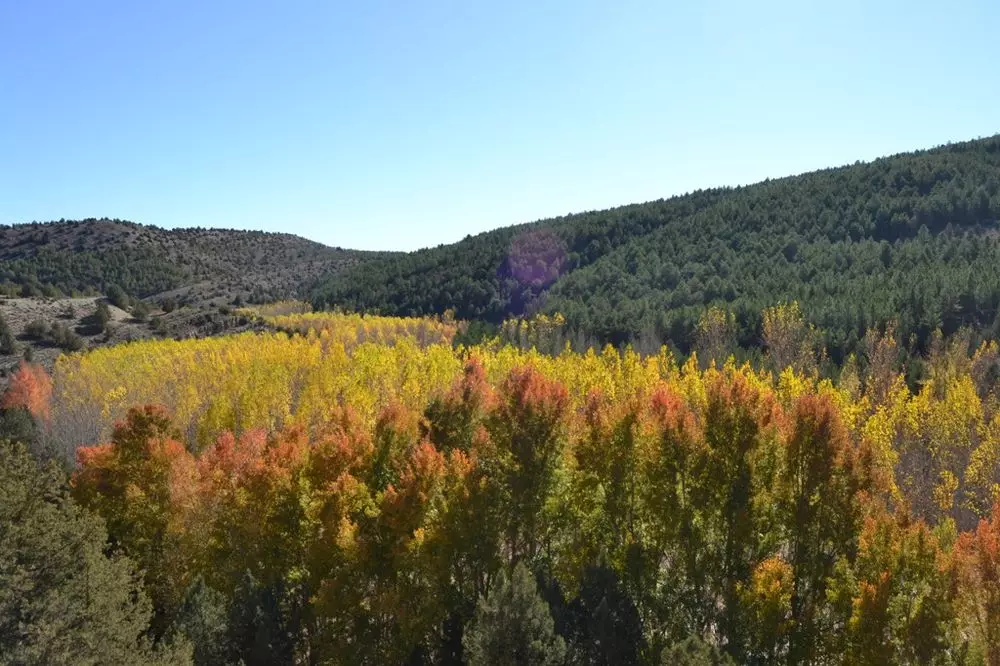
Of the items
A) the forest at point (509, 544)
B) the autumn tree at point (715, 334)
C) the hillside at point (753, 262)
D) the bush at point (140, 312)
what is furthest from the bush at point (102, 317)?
the autumn tree at point (715, 334)

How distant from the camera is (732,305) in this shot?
90812 millimetres

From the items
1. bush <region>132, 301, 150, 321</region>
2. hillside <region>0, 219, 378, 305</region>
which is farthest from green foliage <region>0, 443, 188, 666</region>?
hillside <region>0, 219, 378, 305</region>

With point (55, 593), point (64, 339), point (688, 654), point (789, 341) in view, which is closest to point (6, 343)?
point (64, 339)

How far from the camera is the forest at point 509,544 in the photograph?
64.9 ft

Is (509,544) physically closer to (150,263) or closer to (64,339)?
(64,339)

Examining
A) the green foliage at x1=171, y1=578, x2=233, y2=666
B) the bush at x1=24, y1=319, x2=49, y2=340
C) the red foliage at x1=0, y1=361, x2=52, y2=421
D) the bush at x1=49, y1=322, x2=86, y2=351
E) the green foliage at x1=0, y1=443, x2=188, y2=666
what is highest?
the bush at x1=24, y1=319, x2=49, y2=340

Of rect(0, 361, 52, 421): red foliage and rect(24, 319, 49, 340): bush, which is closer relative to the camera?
rect(0, 361, 52, 421): red foliage

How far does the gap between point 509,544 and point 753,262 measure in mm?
104486

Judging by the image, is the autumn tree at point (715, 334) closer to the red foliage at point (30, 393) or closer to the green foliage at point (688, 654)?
the green foliage at point (688, 654)

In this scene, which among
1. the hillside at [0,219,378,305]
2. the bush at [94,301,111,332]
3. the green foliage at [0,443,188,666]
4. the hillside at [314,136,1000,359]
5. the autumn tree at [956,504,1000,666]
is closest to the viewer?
the autumn tree at [956,504,1000,666]

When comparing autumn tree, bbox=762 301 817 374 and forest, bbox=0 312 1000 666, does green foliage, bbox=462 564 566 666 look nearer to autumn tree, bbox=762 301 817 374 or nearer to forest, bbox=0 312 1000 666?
forest, bbox=0 312 1000 666

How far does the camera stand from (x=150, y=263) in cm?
14862

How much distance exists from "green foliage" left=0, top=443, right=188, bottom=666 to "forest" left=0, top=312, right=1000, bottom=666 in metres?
0.09

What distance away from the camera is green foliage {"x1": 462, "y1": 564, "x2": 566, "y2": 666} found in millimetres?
19375
